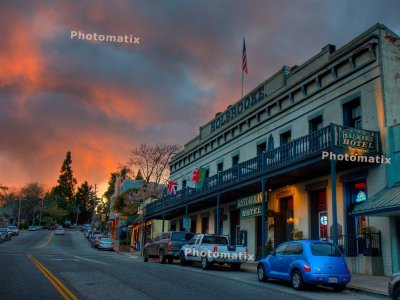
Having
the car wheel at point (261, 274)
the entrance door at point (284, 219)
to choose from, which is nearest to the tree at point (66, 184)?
the entrance door at point (284, 219)

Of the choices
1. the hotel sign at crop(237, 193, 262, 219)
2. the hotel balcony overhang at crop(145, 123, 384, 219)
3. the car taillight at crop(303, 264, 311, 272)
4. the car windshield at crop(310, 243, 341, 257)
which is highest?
the hotel balcony overhang at crop(145, 123, 384, 219)

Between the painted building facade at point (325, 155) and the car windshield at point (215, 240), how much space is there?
1.87 m

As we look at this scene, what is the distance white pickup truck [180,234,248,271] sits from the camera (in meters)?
19.1

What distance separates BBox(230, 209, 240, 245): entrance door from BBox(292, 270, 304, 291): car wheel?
1614 centimetres

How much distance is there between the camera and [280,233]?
23.9 m

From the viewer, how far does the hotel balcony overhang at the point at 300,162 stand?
17.1 meters

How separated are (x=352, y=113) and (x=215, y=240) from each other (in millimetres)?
8693

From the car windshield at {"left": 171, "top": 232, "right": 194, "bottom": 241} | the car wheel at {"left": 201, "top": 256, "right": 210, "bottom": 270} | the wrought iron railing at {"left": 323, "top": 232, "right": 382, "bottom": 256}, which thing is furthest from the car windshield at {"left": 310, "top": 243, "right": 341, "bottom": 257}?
the car windshield at {"left": 171, "top": 232, "right": 194, "bottom": 241}

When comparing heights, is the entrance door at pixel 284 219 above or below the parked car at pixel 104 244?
above

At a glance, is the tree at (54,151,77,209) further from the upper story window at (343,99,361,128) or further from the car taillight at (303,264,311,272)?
the car taillight at (303,264,311,272)

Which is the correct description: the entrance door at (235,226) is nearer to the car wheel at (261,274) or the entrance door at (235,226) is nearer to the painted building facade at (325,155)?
the painted building facade at (325,155)

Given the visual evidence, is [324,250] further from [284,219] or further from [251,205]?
[284,219]

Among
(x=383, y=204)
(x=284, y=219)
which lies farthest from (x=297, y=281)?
(x=284, y=219)

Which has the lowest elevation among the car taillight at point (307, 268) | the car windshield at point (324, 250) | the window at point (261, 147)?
the car taillight at point (307, 268)
